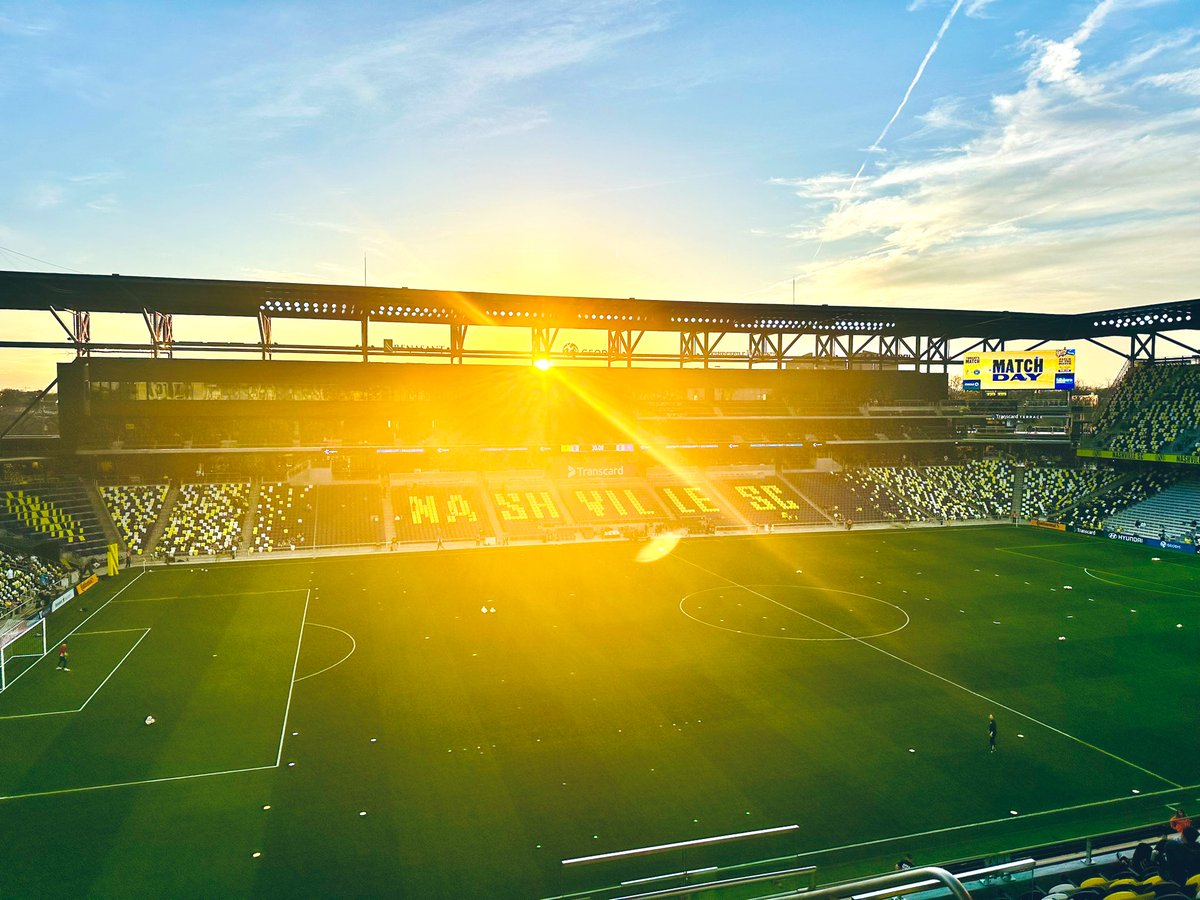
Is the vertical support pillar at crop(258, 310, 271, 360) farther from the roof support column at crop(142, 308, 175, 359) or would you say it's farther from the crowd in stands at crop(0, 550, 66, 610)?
the crowd in stands at crop(0, 550, 66, 610)

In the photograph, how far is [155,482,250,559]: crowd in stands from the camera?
152 feet

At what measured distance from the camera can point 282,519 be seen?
5078 centimetres

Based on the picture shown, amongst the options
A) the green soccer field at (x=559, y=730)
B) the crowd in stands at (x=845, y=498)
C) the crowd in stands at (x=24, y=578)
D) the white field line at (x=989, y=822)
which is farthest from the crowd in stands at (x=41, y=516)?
the crowd in stands at (x=845, y=498)

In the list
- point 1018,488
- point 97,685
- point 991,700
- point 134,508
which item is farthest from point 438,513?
point 1018,488

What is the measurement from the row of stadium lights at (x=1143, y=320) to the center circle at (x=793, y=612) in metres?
47.9

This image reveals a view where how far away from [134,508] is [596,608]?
1352 inches

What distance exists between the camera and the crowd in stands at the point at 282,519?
159ft

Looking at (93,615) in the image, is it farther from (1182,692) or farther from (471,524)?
(1182,692)

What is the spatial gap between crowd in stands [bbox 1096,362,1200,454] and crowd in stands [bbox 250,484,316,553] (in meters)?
65.1

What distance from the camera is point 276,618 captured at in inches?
1268

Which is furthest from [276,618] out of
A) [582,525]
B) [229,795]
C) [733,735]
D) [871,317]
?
[871,317]

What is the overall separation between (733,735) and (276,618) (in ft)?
70.9

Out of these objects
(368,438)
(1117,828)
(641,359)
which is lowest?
(1117,828)

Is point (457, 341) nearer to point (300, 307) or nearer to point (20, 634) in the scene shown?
point (300, 307)
